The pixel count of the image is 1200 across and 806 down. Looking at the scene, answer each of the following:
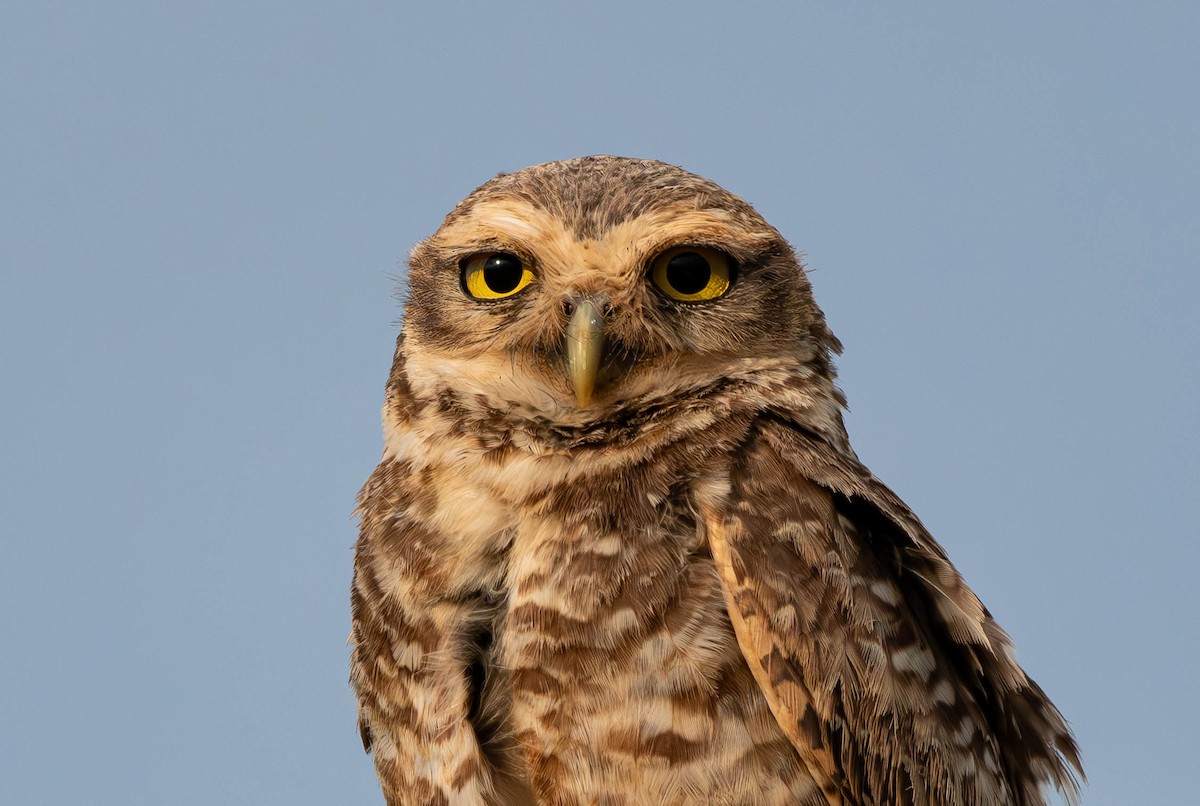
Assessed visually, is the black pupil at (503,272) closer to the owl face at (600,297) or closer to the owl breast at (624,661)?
the owl face at (600,297)

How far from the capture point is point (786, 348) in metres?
3.04

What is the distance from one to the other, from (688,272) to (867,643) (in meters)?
0.94

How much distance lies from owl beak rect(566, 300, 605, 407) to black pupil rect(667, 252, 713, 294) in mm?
258

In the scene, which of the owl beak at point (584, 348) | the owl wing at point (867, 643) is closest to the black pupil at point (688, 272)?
the owl beak at point (584, 348)

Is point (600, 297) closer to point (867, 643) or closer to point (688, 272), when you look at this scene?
point (688, 272)

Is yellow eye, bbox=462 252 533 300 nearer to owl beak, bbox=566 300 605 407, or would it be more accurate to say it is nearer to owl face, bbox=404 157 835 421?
owl face, bbox=404 157 835 421

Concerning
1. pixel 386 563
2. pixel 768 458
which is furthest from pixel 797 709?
pixel 386 563

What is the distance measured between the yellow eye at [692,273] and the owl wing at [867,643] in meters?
0.35

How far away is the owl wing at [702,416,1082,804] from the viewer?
102 inches

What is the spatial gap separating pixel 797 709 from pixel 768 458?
0.56 metres

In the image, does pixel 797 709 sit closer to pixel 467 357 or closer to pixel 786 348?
pixel 786 348

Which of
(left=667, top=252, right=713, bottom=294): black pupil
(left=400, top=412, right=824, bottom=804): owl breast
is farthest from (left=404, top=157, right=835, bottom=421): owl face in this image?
(left=400, top=412, right=824, bottom=804): owl breast

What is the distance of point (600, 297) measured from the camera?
283 centimetres

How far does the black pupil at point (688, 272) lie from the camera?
2953 millimetres
